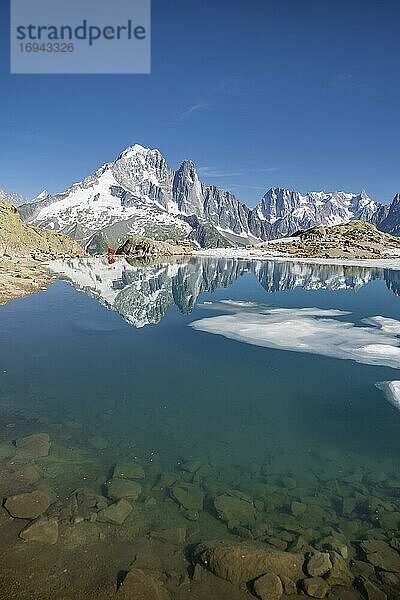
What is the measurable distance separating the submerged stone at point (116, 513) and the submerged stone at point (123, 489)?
299 mm

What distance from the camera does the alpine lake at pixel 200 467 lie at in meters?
9.38

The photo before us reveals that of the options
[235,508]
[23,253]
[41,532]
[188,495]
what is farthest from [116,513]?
[23,253]

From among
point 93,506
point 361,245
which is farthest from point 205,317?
point 361,245

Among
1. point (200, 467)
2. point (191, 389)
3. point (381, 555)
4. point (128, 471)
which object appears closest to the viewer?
point (381, 555)

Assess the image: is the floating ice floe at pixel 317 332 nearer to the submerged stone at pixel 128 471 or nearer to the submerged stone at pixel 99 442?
the submerged stone at pixel 128 471

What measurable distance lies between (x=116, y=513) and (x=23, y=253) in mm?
132705

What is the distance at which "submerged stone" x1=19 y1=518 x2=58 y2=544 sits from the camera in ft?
33.2

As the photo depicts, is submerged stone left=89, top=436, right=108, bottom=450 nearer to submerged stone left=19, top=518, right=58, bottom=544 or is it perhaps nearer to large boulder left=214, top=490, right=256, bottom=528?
submerged stone left=19, top=518, right=58, bottom=544

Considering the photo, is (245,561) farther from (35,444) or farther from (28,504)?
(35,444)

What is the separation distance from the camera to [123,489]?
1235cm

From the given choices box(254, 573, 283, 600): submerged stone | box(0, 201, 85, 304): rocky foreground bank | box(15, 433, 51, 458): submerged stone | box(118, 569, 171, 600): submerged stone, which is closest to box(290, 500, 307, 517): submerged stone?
box(254, 573, 283, 600): submerged stone

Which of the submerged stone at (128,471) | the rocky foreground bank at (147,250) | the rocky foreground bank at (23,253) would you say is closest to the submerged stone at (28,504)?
the submerged stone at (128,471)

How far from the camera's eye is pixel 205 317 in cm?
4091

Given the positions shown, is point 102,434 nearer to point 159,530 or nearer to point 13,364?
point 159,530
